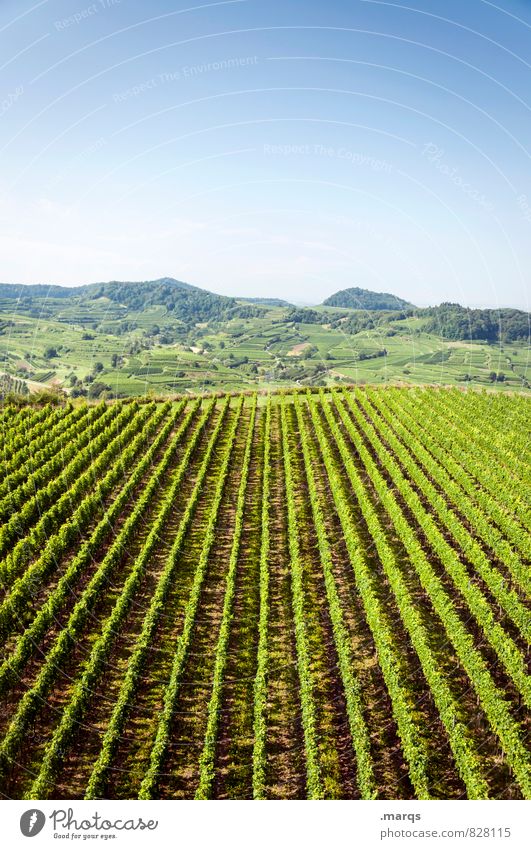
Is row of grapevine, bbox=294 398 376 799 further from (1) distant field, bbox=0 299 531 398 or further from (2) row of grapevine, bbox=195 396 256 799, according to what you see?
(1) distant field, bbox=0 299 531 398

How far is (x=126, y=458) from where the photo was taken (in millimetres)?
38469

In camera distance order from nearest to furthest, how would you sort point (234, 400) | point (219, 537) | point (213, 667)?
point (213, 667) < point (219, 537) < point (234, 400)

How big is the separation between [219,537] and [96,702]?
11.9 meters

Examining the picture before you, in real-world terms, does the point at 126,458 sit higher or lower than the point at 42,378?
lower

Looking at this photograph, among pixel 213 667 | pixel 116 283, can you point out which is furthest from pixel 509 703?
pixel 116 283

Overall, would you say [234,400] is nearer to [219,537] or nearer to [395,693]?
[219,537]

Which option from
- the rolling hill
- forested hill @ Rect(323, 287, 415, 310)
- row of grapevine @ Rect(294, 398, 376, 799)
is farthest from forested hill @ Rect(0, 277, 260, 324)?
row of grapevine @ Rect(294, 398, 376, 799)

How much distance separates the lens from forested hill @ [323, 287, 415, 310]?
111 m

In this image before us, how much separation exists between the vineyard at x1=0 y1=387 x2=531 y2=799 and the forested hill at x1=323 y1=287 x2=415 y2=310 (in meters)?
74.9

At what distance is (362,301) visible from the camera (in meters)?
111

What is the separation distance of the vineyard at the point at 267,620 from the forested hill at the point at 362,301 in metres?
74.9

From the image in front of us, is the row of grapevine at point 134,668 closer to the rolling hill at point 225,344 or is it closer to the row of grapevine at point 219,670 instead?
the row of grapevine at point 219,670

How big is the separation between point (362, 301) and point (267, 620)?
9734 centimetres

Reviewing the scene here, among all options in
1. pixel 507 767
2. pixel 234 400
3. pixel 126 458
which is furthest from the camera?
pixel 234 400
